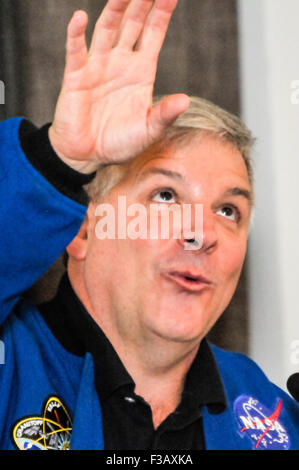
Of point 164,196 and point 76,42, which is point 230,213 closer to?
point 164,196

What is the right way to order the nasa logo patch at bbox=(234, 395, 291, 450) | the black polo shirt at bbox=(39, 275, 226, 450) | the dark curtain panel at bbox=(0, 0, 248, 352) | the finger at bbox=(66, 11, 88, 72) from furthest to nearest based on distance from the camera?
the dark curtain panel at bbox=(0, 0, 248, 352)
the nasa logo patch at bbox=(234, 395, 291, 450)
the black polo shirt at bbox=(39, 275, 226, 450)
the finger at bbox=(66, 11, 88, 72)

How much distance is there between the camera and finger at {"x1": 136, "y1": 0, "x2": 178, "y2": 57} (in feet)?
2.33

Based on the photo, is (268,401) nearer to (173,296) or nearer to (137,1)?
(173,296)

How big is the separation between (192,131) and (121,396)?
1.51ft

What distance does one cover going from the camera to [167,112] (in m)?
0.67

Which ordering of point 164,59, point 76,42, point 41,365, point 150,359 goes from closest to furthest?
point 76,42 < point 41,365 < point 150,359 < point 164,59

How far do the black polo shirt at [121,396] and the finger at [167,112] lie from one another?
336 millimetres

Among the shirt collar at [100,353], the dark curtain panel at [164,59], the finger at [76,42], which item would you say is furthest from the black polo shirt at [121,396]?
the finger at [76,42]

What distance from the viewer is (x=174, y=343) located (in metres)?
0.87

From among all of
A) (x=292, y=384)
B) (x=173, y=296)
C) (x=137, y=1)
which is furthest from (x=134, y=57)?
(x=292, y=384)

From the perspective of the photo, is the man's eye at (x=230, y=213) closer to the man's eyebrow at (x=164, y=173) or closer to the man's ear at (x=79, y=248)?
the man's eyebrow at (x=164, y=173)

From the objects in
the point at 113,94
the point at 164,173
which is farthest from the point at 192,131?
the point at 113,94

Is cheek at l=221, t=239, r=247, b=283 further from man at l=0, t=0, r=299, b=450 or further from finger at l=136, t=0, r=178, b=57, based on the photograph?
finger at l=136, t=0, r=178, b=57

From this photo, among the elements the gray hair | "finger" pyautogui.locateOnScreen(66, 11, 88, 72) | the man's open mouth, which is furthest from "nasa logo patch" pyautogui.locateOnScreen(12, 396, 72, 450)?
"finger" pyautogui.locateOnScreen(66, 11, 88, 72)
